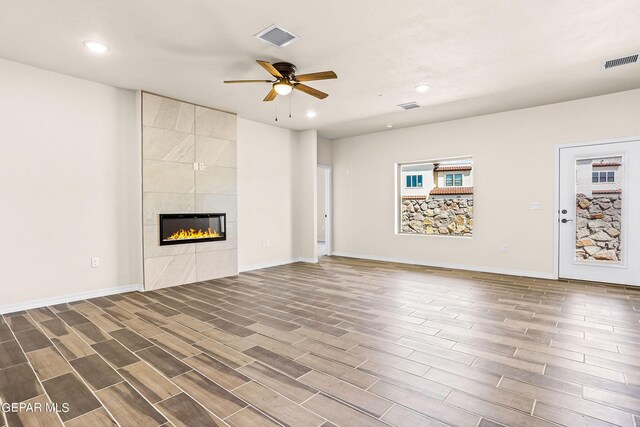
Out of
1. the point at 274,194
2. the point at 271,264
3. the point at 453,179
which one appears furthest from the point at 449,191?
the point at 271,264

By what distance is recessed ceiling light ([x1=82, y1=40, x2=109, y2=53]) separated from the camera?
3228 mm

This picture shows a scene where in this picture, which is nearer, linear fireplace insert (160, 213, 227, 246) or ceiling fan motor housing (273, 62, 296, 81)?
ceiling fan motor housing (273, 62, 296, 81)

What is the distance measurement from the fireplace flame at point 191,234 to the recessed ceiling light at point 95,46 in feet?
8.38

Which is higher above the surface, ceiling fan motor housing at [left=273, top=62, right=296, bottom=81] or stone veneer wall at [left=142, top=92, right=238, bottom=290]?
ceiling fan motor housing at [left=273, top=62, right=296, bottom=81]

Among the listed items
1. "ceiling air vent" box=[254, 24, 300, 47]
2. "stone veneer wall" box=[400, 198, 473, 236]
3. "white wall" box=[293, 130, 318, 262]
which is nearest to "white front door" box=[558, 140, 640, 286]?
"stone veneer wall" box=[400, 198, 473, 236]

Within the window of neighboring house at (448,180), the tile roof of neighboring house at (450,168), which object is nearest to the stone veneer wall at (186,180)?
the tile roof of neighboring house at (450,168)

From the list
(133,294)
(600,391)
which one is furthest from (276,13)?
(133,294)

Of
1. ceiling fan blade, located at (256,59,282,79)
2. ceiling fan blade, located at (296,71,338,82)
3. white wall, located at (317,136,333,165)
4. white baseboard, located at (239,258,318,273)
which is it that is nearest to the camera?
ceiling fan blade, located at (256,59,282,79)

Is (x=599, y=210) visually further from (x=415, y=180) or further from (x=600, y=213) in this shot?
(x=415, y=180)

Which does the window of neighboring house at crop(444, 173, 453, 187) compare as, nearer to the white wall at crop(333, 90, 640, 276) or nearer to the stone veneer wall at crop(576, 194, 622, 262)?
the white wall at crop(333, 90, 640, 276)

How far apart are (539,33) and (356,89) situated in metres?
2.14

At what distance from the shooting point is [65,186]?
403 cm

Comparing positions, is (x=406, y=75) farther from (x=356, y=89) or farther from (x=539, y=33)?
(x=539, y=33)

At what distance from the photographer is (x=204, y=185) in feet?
17.5
